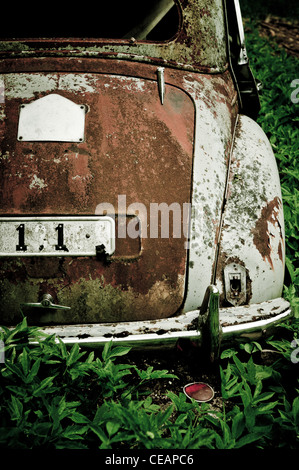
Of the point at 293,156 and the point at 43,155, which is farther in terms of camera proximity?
the point at 293,156

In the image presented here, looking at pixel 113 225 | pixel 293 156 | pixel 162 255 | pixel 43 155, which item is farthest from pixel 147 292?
pixel 293 156

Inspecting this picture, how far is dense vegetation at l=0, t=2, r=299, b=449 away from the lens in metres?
1.14

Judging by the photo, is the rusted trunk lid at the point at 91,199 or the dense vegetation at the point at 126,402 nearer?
the dense vegetation at the point at 126,402

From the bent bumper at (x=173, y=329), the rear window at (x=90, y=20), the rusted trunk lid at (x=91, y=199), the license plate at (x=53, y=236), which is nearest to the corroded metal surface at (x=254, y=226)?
the bent bumper at (x=173, y=329)

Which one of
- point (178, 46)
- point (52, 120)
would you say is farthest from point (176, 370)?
point (178, 46)

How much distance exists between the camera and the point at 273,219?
1.62 metres

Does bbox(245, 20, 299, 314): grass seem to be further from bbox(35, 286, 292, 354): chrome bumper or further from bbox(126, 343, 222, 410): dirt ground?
bbox(126, 343, 222, 410): dirt ground

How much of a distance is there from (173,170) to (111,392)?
921 mm

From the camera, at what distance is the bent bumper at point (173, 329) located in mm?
1329

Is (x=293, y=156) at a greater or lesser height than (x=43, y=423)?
greater

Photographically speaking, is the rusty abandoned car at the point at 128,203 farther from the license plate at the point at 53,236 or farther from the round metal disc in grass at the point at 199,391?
the round metal disc in grass at the point at 199,391

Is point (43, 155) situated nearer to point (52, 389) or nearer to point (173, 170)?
point (173, 170)

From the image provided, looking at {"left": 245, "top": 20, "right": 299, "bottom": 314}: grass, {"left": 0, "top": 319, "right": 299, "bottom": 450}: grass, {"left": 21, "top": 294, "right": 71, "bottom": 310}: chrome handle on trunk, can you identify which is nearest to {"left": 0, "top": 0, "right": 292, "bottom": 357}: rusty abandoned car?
{"left": 21, "top": 294, "right": 71, "bottom": 310}: chrome handle on trunk

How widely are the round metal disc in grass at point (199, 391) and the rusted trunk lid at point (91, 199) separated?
314mm
